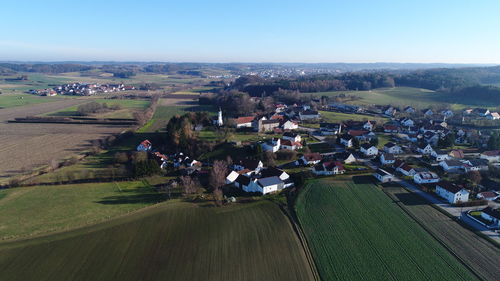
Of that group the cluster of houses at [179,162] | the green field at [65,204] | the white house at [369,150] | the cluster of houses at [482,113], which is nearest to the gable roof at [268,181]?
the cluster of houses at [179,162]

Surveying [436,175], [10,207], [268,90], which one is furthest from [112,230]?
[268,90]

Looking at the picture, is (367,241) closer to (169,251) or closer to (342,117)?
(169,251)

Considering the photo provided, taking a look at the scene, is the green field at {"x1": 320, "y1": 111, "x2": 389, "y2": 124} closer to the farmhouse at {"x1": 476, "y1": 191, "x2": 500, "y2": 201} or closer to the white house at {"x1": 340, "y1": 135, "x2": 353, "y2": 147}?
the white house at {"x1": 340, "y1": 135, "x2": 353, "y2": 147}

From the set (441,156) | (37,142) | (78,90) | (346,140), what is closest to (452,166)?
(441,156)

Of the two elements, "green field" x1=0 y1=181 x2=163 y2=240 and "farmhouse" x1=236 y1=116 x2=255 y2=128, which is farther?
"farmhouse" x1=236 y1=116 x2=255 y2=128

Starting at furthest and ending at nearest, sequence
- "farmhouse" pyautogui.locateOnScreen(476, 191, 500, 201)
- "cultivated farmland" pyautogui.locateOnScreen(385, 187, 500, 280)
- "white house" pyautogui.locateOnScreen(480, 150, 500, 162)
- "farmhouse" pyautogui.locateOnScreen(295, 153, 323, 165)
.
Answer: "white house" pyautogui.locateOnScreen(480, 150, 500, 162)
"farmhouse" pyautogui.locateOnScreen(295, 153, 323, 165)
"farmhouse" pyautogui.locateOnScreen(476, 191, 500, 201)
"cultivated farmland" pyautogui.locateOnScreen(385, 187, 500, 280)

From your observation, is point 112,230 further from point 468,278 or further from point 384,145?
point 384,145

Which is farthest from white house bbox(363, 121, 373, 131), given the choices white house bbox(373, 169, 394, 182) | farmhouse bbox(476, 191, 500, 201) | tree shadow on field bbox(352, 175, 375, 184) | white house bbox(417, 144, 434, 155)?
farmhouse bbox(476, 191, 500, 201)
